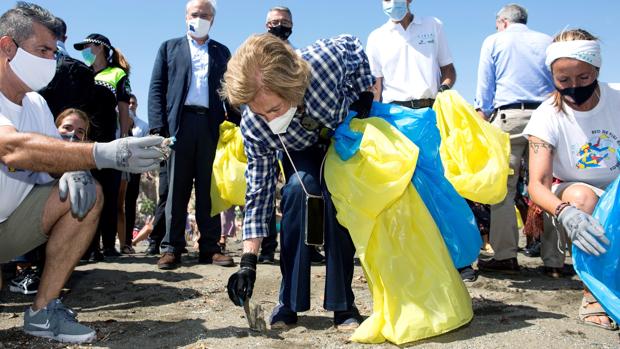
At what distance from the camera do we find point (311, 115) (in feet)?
8.27

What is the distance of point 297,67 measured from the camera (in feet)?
7.89

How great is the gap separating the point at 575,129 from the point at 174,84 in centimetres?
277

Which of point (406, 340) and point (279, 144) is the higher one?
point (279, 144)

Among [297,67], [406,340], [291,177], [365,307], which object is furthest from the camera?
[365,307]

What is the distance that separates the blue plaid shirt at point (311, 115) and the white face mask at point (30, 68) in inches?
35.0

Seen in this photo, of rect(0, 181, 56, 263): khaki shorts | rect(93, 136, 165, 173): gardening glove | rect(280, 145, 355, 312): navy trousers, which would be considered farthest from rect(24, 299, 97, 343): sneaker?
rect(280, 145, 355, 312): navy trousers

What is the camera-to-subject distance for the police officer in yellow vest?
4.46 metres

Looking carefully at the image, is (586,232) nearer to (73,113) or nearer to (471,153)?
(471,153)

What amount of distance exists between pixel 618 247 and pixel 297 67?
1.53m

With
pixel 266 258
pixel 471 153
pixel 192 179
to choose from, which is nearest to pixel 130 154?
pixel 471 153

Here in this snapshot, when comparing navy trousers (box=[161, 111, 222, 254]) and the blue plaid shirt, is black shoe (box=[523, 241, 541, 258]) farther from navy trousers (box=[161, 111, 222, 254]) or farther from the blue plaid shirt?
the blue plaid shirt

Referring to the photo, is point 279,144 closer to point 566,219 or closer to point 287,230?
point 287,230

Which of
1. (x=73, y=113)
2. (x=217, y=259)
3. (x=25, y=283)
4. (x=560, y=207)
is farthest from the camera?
(x=217, y=259)

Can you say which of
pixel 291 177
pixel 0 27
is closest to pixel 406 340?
pixel 291 177
